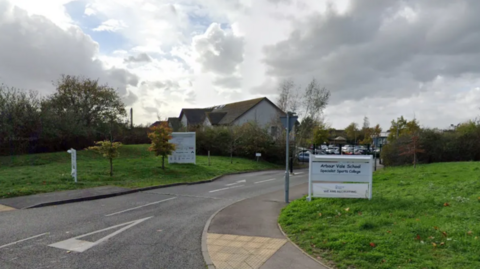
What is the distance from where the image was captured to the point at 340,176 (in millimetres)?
8984

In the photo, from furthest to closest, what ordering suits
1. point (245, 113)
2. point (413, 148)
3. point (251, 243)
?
1. point (245, 113)
2. point (413, 148)
3. point (251, 243)

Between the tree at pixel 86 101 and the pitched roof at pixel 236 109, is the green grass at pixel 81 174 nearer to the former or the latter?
the tree at pixel 86 101

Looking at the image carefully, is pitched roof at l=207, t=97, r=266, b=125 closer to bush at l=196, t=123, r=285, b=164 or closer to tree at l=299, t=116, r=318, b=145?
bush at l=196, t=123, r=285, b=164

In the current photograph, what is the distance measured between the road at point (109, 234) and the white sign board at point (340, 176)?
10.6 ft

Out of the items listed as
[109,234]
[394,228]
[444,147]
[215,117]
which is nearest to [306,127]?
[444,147]

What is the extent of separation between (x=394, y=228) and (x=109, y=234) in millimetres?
5800

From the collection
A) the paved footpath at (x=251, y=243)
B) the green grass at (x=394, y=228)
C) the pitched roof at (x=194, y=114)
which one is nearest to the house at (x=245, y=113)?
the pitched roof at (x=194, y=114)

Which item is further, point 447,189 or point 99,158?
point 99,158

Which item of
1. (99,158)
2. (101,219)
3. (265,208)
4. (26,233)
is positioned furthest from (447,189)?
(99,158)

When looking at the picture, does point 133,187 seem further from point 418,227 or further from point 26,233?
point 418,227

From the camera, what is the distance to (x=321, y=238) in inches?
226

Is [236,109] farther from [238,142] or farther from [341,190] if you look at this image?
[341,190]

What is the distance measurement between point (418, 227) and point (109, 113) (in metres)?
29.0

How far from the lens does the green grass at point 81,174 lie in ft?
40.7
